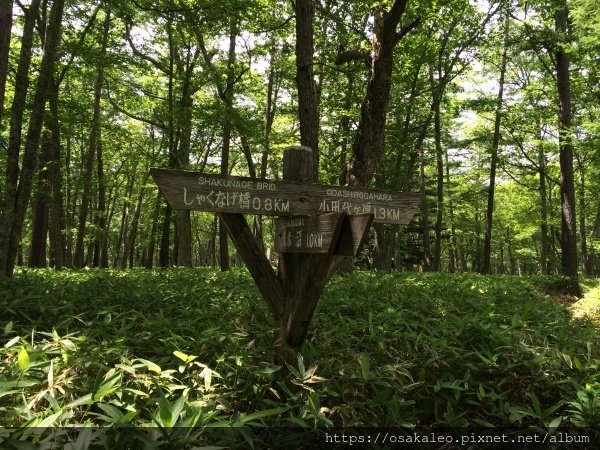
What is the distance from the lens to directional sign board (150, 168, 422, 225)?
10.4ft

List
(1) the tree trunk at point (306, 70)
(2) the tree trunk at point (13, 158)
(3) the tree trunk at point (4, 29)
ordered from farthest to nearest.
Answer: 1. (1) the tree trunk at point (306, 70)
2. (2) the tree trunk at point (13, 158)
3. (3) the tree trunk at point (4, 29)

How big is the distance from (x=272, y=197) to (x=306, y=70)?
667 centimetres

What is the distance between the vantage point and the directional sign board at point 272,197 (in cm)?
317

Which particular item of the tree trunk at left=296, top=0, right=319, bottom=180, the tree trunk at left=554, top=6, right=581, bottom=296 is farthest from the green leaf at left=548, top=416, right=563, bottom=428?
the tree trunk at left=554, top=6, right=581, bottom=296

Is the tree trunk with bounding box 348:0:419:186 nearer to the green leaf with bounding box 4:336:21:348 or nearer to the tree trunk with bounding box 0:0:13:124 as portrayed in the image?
the tree trunk with bounding box 0:0:13:124

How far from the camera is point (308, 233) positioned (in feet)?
10.7

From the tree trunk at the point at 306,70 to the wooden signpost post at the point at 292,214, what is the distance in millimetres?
5594

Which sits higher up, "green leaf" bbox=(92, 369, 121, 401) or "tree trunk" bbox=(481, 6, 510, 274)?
"tree trunk" bbox=(481, 6, 510, 274)

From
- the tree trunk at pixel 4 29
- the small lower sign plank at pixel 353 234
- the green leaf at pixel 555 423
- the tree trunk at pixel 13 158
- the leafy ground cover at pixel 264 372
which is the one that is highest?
the tree trunk at pixel 4 29

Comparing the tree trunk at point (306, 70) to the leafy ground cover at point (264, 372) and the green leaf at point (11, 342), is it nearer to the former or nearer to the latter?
the leafy ground cover at point (264, 372)

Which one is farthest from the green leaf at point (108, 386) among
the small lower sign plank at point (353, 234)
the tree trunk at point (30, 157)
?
the tree trunk at point (30, 157)

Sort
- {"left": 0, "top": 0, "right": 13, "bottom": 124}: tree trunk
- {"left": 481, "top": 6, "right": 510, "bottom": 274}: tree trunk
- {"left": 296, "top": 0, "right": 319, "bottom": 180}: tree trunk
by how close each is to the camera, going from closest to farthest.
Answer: {"left": 0, "top": 0, "right": 13, "bottom": 124}: tree trunk, {"left": 296, "top": 0, "right": 319, "bottom": 180}: tree trunk, {"left": 481, "top": 6, "right": 510, "bottom": 274}: tree trunk

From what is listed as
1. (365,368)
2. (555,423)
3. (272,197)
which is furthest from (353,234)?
(555,423)

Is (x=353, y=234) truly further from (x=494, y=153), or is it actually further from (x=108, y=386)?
(x=494, y=153)
